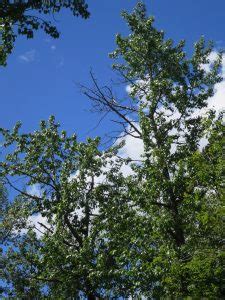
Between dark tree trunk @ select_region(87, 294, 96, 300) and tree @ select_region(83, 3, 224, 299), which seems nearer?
tree @ select_region(83, 3, 224, 299)

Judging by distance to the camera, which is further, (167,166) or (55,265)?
(55,265)

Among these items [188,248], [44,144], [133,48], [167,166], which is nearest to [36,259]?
[44,144]

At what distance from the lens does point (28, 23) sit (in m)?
10.2

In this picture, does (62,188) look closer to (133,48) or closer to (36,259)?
(36,259)

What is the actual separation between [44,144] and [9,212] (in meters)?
6.65

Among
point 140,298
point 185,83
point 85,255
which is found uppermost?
point 185,83

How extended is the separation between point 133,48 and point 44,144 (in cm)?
752

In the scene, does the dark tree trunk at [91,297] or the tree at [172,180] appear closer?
the tree at [172,180]

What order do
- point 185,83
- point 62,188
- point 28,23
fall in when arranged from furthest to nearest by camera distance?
point 62,188
point 185,83
point 28,23

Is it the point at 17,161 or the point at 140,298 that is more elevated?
the point at 17,161

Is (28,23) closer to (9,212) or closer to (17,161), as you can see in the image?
(17,161)

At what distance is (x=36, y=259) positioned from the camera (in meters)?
22.5

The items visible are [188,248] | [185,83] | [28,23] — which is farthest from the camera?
[185,83]

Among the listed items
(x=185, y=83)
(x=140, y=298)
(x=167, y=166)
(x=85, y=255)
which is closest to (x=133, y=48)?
(x=185, y=83)
